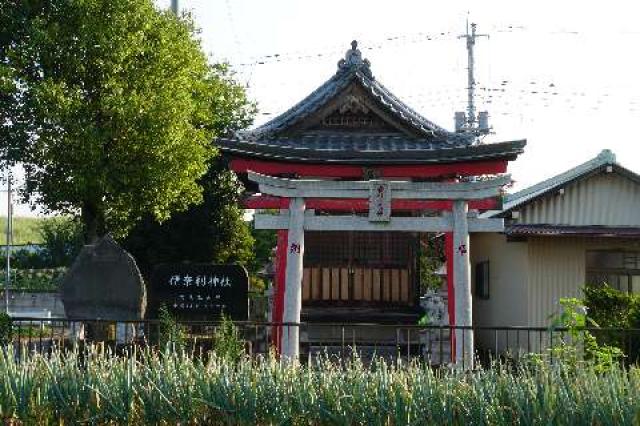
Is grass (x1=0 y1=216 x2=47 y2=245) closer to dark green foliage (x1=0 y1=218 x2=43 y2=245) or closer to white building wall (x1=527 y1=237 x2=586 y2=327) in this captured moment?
dark green foliage (x1=0 y1=218 x2=43 y2=245)

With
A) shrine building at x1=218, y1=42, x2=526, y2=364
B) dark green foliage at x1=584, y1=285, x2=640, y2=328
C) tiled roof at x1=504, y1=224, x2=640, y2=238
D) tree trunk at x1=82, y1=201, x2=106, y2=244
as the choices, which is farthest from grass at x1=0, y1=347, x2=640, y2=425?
tree trunk at x1=82, y1=201, x2=106, y2=244

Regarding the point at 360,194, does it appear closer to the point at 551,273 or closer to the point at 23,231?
the point at 551,273

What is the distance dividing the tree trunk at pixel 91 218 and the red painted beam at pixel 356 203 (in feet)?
21.4

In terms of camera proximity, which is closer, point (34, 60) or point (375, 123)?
point (375, 123)

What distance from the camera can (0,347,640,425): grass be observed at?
741 centimetres

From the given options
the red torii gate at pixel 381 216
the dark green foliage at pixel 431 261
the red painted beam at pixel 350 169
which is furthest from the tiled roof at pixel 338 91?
the dark green foliage at pixel 431 261

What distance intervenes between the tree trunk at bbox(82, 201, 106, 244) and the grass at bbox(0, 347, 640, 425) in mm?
14420

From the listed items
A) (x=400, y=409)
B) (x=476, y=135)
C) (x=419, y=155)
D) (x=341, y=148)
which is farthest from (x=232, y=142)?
(x=400, y=409)

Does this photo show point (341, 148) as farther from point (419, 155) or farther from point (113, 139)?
point (113, 139)

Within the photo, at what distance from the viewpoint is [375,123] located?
19.3 meters

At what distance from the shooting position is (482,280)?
23.2 m

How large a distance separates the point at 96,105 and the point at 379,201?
32.0 feet

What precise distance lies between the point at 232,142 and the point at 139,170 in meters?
6.11

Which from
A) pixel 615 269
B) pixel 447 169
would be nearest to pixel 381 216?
pixel 447 169
